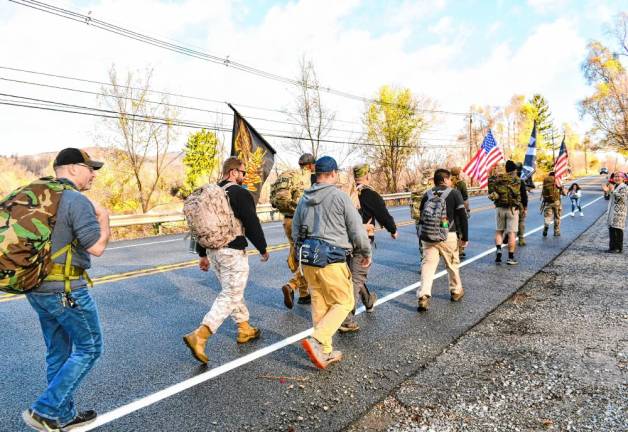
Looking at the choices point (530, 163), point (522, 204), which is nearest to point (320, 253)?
point (522, 204)

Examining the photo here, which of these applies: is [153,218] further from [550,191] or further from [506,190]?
[550,191]

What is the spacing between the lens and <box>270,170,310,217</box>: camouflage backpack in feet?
19.8

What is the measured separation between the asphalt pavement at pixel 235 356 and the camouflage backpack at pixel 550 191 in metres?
5.25

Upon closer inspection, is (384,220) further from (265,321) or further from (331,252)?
(265,321)

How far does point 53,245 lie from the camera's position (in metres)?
2.71

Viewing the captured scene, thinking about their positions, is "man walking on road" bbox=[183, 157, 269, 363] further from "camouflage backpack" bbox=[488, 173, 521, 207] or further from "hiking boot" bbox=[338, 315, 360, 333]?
"camouflage backpack" bbox=[488, 173, 521, 207]

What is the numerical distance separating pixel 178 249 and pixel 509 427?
32.1ft

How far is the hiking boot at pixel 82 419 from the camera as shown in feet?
9.64

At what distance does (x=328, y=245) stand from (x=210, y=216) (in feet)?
3.89

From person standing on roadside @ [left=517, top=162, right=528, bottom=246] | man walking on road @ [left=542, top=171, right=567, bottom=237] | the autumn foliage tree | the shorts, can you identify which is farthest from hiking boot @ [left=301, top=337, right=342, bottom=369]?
the autumn foliage tree

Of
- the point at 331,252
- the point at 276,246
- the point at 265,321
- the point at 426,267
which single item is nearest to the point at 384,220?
the point at 426,267

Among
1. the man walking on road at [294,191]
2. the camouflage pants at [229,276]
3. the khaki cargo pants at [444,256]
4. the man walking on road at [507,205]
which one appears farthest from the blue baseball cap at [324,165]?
the man walking on road at [507,205]

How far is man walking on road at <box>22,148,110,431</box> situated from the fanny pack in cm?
179

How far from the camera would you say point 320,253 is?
393 centimetres
